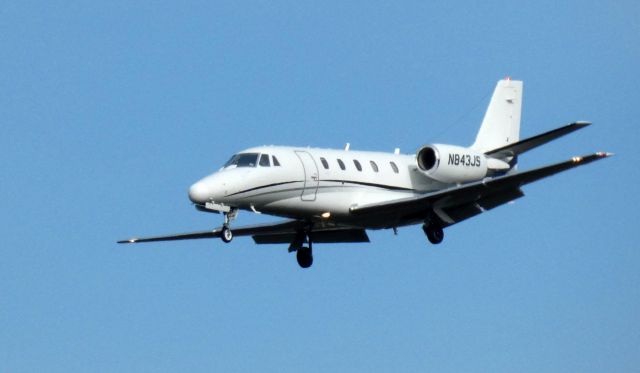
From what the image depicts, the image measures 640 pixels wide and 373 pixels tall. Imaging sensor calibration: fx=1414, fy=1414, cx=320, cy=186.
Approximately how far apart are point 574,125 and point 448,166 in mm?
4812

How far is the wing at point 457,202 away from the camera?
34531 mm

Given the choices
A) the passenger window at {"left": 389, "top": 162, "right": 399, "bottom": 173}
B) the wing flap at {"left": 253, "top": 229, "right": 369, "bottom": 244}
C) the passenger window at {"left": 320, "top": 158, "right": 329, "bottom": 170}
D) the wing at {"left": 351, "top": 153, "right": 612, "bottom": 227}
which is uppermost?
the passenger window at {"left": 389, "top": 162, "right": 399, "bottom": 173}

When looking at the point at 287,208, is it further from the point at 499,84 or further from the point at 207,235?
the point at 499,84

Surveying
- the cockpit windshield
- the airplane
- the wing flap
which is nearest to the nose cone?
the airplane

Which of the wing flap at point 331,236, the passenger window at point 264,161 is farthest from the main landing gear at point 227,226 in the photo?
the wing flap at point 331,236

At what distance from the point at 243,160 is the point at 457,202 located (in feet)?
19.0

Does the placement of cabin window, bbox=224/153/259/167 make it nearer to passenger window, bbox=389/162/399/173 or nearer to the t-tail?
passenger window, bbox=389/162/399/173

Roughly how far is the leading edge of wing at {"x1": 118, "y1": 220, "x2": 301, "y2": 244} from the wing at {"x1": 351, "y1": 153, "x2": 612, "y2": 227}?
2.47 meters

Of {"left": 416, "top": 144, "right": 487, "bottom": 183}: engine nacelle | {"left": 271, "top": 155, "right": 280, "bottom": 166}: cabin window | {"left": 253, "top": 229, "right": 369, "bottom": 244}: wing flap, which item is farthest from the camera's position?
{"left": 253, "top": 229, "right": 369, "bottom": 244}: wing flap

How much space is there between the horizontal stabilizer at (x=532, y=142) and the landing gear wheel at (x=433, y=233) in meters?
3.03

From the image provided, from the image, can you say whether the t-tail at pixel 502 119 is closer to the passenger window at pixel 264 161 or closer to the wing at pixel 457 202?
the wing at pixel 457 202

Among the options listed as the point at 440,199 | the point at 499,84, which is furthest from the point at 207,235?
the point at 499,84

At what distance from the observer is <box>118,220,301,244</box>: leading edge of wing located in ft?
121

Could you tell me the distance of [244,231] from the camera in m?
37.7
